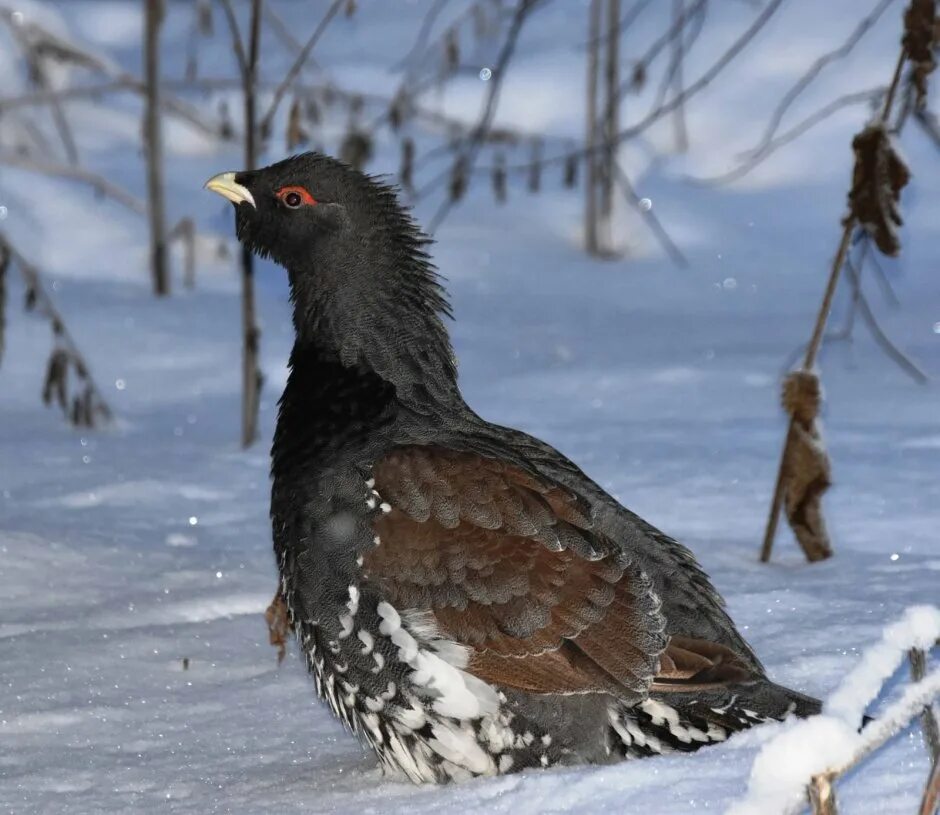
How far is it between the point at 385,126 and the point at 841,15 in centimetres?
374

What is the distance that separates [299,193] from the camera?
138 inches

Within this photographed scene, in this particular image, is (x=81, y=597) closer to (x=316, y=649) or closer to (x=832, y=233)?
(x=316, y=649)

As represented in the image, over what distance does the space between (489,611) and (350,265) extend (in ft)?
3.15

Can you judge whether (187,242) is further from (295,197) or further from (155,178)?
(295,197)

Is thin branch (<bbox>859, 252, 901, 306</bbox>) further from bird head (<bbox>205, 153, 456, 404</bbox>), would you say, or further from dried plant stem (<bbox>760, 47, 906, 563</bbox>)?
bird head (<bbox>205, 153, 456, 404</bbox>)

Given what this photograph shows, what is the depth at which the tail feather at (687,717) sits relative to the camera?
2.84m

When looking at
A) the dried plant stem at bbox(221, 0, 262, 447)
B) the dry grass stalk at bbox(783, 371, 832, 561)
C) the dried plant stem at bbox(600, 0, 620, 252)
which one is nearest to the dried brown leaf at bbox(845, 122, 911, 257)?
the dry grass stalk at bbox(783, 371, 832, 561)

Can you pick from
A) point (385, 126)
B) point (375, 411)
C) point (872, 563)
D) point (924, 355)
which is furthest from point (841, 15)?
point (375, 411)

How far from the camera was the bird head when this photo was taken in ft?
11.1

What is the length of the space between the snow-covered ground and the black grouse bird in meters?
0.21

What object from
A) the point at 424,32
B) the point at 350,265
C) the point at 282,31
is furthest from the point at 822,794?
the point at 282,31

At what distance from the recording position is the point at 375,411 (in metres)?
3.24

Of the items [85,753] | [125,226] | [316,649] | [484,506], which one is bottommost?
[125,226]

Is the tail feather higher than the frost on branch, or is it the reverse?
the frost on branch
